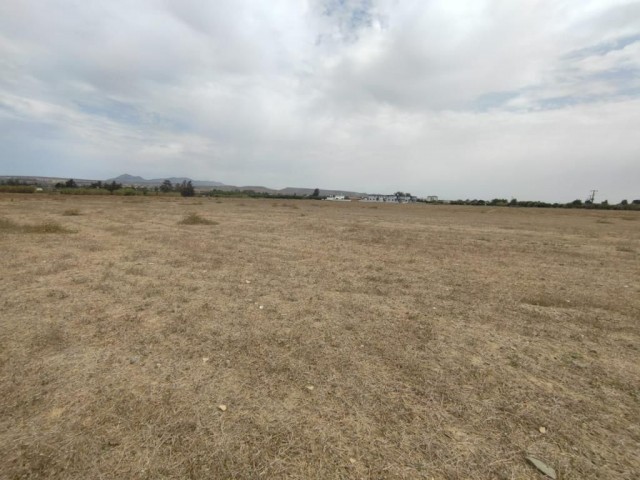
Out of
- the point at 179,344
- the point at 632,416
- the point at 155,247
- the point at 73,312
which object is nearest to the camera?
the point at 632,416

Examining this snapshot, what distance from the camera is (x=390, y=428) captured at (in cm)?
270

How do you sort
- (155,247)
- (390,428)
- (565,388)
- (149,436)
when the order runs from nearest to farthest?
(149,436)
(390,428)
(565,388)
(155,247)

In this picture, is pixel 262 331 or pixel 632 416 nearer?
pixel 632 416

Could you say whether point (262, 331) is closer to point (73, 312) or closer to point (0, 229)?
point (73, 312)

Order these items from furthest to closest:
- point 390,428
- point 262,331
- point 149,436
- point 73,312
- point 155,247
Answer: point 155,247, point 73,312, point 262,331, point 390,428, point 149,436

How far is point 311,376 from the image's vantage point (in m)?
3.43

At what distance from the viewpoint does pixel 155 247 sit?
35.7ft

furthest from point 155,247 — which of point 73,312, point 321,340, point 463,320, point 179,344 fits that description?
point 463,320

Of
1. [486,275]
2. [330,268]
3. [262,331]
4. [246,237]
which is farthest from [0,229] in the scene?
[486,275]

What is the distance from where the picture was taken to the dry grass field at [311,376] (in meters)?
2.39

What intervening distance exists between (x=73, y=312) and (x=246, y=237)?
360 inches

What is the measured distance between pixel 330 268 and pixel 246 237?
6.66 m

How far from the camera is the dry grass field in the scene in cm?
239

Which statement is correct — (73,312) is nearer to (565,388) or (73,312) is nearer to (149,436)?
(149,436)
